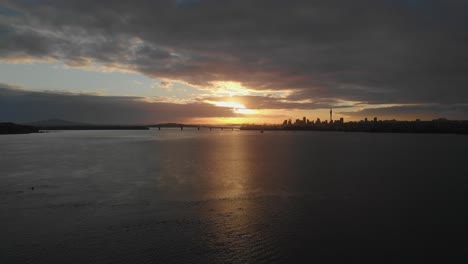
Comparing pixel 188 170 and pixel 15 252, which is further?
pixel 188 170

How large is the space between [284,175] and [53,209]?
1862cm

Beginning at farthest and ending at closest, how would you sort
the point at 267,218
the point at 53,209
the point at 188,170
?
the point at 188,170 → the point at 53,209 → the point at 267,218

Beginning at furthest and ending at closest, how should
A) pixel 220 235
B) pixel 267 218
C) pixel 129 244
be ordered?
pixel 267 218 → pixel 220 235 → pixel 129 244

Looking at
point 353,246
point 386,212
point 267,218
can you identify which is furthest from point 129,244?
point 386,212

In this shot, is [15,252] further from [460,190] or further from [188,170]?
[460,190]

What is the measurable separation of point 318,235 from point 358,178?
624 inches

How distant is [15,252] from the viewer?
1131 cm

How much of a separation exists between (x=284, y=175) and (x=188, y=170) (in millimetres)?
9860

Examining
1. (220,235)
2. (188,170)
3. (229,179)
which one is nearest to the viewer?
(220,235)

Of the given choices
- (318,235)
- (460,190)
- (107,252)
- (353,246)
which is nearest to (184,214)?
(107,252)

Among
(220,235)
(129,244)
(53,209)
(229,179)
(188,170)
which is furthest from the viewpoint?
(188,170)

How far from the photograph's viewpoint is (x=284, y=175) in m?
29.0

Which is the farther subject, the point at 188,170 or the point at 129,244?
the point at 188,170

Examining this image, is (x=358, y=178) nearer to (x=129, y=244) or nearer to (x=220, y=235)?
(x=220, y=235)
